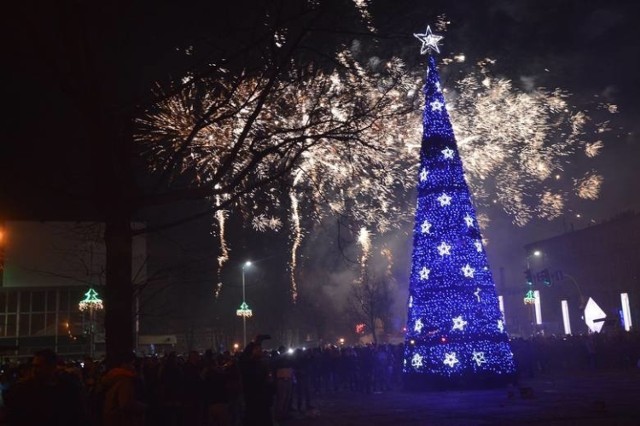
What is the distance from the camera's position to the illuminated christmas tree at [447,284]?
20.0m

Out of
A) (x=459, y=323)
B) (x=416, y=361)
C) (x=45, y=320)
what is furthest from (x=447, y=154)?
(x=45, y=320)

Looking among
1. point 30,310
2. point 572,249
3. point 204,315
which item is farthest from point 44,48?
point 572,249

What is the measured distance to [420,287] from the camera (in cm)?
2078

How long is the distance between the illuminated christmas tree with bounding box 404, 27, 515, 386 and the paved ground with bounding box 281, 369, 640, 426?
0.81 m

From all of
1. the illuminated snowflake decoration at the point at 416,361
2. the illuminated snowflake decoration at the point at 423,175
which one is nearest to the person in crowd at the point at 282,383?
the illuminated snowflake decoration at the point at 416,361

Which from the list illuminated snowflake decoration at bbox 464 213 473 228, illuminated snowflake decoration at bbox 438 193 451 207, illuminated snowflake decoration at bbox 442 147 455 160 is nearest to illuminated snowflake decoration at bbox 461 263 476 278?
illuminated snowflake decoration at bbox 464 213 473 228

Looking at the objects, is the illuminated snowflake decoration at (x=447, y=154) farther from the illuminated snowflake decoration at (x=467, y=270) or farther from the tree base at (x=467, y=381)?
the tree base at (x=467, y=381)

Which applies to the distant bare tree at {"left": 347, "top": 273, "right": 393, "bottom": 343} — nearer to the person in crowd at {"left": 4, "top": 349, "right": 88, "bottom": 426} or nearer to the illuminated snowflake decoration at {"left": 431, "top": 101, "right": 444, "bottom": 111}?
the illuminated snowflake decoration at {"left": 431, "top": 101, "right": 444, "bottom": 111}

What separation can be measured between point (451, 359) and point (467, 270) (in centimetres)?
281

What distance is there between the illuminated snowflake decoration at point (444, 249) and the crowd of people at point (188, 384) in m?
5.74

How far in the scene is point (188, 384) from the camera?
475 inches

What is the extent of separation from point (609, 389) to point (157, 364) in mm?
13834

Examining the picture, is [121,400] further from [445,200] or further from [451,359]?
[445,200]

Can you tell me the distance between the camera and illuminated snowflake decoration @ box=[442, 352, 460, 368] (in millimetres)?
20016
